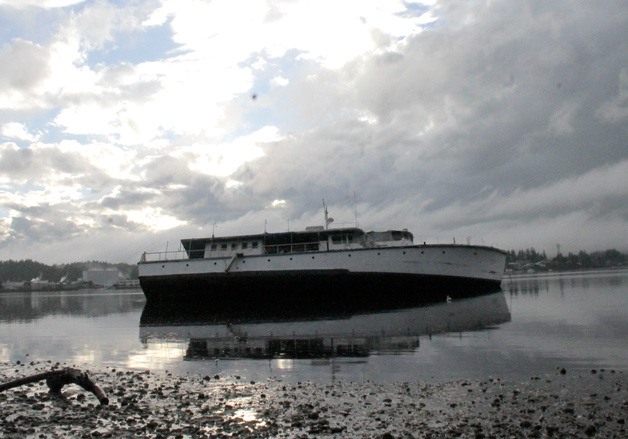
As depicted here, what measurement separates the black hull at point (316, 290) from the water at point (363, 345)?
32.4ft

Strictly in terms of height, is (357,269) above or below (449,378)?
above

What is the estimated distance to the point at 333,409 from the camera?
9508 mm

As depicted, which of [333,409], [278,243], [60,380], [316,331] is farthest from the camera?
[278,243]

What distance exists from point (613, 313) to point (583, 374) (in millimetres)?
17133

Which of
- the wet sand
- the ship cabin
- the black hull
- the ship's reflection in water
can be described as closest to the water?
the ship's reflection in water

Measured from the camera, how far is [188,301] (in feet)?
155

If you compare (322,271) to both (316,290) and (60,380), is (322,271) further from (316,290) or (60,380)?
(60,380)

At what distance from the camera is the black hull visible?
1581 inches

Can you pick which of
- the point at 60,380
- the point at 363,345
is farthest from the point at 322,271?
Answer: the point at 60,380

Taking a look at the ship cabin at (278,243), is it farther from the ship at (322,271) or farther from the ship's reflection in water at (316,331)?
the ship's reflection in water at (316,331)

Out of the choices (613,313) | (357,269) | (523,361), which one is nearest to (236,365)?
(523,361)

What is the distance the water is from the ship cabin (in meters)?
13.4

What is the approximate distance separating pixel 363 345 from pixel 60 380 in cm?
929

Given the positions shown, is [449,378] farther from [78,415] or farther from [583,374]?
[78,415]
